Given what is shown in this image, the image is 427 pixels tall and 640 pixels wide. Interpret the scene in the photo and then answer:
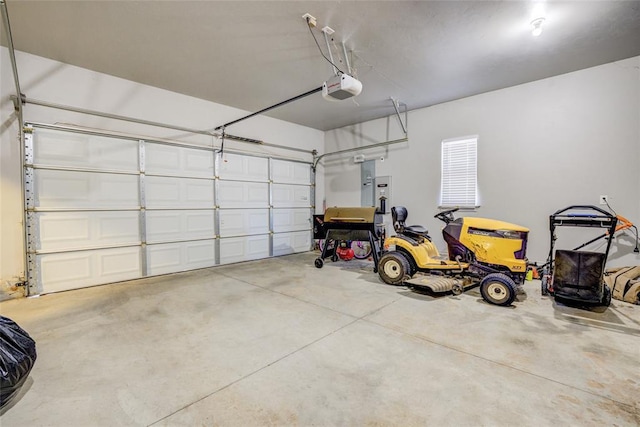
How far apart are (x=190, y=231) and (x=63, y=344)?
9.48 ft

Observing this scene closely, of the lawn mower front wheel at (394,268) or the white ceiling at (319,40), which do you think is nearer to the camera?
the white ceiling at (319,40)

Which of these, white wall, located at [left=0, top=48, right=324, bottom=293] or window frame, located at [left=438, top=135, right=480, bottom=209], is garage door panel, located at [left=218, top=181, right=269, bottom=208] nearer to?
white wall, located at [left=0, top=48, right=324, bottom=293]

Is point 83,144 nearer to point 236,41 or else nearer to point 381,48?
point 236,41

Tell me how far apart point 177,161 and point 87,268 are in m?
2.19

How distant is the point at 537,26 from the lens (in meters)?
2.98

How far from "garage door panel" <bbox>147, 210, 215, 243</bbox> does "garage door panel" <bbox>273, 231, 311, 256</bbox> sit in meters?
1.62

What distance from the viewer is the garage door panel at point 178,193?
4.70 metres

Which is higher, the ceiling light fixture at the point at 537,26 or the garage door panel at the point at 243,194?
the ceiling light fixture at the point at 537,26

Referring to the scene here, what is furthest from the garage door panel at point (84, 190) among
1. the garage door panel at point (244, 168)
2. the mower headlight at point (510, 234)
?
the mower headlight at point (510, 234)

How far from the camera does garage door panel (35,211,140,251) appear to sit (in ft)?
12.4

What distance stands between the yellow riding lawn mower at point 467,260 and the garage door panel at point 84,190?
4.30m

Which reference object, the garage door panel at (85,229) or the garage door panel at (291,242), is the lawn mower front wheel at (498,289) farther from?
the garage door panel at (85,229)

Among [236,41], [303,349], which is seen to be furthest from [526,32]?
[303,349]

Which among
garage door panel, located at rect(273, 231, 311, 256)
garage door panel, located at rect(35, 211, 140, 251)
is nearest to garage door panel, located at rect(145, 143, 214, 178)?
garage door panel, located at rect(35, 211, 140, 251)
